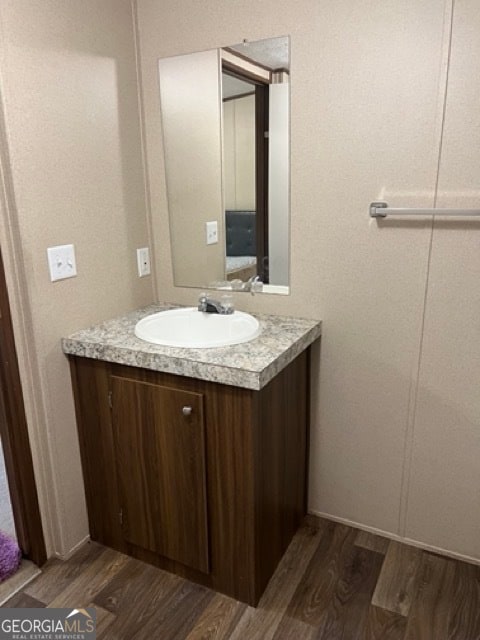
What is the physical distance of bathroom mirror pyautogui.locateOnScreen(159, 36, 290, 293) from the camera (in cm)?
170

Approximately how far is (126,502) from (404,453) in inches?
42.0

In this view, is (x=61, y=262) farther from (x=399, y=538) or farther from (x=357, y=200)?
(x=399, y=538)

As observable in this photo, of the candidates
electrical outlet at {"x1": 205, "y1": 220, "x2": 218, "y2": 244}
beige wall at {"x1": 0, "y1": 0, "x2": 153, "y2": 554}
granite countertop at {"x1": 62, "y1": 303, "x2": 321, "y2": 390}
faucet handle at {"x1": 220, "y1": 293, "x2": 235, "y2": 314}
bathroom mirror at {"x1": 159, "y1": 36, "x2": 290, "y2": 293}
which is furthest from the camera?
electrical outlet at {"x1": 205, "y1": 220, "x2": 218, "y2": 244}

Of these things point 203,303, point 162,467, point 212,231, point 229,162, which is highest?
point 229,162

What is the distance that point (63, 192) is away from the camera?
1609mm

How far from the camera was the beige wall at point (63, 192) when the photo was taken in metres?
1.46

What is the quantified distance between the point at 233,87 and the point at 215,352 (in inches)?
40.3

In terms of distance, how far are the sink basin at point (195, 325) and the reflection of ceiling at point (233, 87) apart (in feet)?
2.72

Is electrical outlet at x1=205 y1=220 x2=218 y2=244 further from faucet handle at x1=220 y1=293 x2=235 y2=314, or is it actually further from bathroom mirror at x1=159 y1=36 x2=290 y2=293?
faucet handle at x1=220 y1=293 x2=235 y2=314

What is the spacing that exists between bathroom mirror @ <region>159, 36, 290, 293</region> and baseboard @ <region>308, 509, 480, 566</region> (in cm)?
99

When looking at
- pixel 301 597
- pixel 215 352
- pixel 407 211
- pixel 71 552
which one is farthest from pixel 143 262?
pixel 301 597

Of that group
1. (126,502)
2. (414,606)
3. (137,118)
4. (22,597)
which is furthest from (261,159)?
(22,597)

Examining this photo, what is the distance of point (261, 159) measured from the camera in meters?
1.76

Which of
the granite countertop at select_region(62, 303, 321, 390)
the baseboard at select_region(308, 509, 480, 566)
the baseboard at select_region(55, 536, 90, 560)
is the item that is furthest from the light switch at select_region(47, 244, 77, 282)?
the baseboard at select_region(308, 509, 480, 566)
